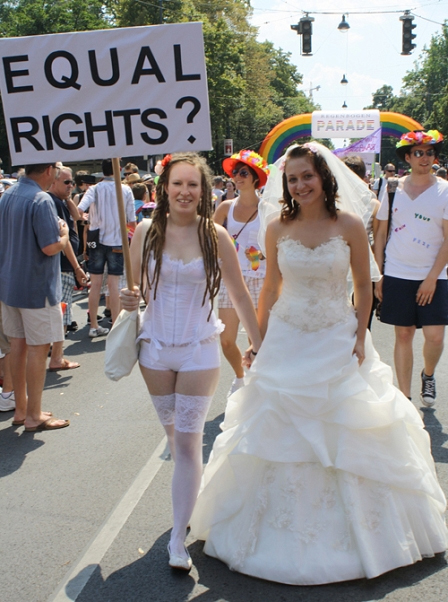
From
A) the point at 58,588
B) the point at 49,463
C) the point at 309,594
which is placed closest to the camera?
the point at 309,594

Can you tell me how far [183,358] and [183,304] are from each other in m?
0.28

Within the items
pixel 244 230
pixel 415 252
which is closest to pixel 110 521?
pixel 244 230

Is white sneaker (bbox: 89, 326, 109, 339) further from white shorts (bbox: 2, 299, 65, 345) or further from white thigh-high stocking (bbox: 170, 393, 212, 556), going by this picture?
white thigh-high stocking (bbox: 170, 393, 212, 556)

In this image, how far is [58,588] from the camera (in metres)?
3.28

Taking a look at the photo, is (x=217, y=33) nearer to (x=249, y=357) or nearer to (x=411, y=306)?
(x=411, y=306)

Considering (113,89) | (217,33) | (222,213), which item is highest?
(217,33)

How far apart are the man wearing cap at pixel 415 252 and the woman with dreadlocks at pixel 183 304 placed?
2.23 metres

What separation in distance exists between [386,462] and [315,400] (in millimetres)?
447

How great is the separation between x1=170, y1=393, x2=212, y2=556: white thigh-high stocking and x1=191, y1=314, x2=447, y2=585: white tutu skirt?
0.11 m

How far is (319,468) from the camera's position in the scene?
3.27 m

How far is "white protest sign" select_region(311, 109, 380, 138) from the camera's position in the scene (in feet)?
77.2

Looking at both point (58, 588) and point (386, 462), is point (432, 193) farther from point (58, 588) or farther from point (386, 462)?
point (58, 588)

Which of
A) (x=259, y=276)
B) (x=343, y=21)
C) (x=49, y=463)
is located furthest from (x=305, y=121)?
(x=49, y=463)

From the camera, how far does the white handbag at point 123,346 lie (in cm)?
351
